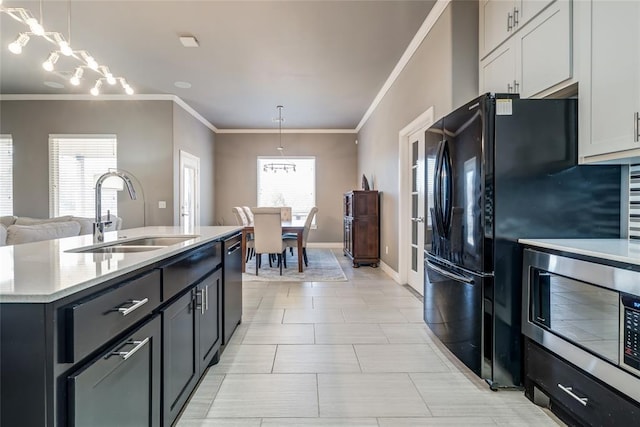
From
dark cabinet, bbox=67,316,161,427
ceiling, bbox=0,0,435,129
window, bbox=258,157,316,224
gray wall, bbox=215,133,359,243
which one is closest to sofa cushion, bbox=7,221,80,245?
ceiling, bbox=0,0,435,129

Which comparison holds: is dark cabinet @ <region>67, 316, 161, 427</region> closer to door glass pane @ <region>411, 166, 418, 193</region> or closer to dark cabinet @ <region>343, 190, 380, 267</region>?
door glass pane @ <region>411, 166, 418, 193</region>

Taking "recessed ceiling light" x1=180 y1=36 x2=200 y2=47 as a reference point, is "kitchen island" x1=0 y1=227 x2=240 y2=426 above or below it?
below

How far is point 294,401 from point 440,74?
9.56ft

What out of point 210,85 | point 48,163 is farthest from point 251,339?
point 48,163

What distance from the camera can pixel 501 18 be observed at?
8.13 feet

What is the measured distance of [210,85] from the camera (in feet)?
16.8

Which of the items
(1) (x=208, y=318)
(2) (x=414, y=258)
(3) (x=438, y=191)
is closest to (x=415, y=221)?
(2) (x=414, y=258)

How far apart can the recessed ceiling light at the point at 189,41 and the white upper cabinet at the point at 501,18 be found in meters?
2.90

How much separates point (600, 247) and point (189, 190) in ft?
21.2

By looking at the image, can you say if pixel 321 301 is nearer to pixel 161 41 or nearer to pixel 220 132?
pixel 161 41

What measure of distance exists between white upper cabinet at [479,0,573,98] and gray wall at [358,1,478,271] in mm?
273

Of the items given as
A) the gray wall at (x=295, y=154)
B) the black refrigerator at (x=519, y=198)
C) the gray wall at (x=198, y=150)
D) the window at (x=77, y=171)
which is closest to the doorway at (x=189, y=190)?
the gray wall at (x=198, y=150)

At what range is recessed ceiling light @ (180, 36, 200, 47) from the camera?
11.9ft

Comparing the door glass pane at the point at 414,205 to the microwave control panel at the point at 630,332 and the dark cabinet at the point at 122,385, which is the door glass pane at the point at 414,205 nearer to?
the microwave control panel at the point at 630,332
